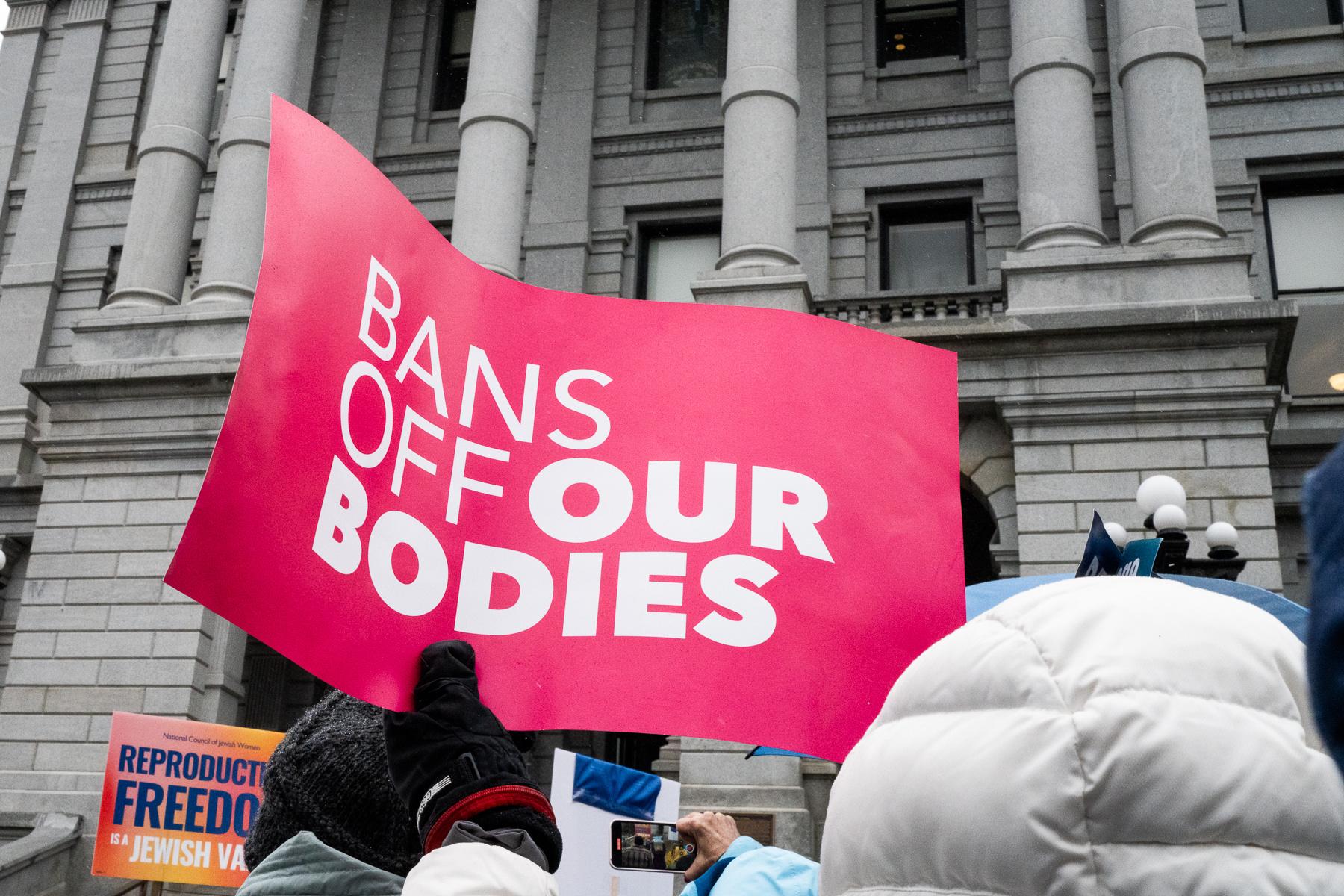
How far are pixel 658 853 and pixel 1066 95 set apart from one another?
1484 cm

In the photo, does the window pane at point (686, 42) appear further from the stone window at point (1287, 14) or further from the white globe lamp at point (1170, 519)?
the white globe lamp at point (1170, 519)

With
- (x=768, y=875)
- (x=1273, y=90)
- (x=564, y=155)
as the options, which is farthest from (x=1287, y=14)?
(x=768, y=875)

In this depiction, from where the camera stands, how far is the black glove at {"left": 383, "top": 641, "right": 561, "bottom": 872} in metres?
2.02

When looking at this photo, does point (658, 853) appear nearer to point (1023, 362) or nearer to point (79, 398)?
point (1023, 362)

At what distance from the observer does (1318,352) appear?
17547 millimetres

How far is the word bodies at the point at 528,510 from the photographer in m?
3.00

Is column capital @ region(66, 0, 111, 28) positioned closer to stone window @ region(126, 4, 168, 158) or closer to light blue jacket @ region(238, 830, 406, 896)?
stone window @ region(126, 4, 168, 158)

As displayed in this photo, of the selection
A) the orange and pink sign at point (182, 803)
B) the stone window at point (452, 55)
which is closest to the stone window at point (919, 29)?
the stone window at point (452, 55)

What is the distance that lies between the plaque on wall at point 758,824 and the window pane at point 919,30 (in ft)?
43.4

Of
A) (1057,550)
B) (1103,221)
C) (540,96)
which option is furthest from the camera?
(540,96)

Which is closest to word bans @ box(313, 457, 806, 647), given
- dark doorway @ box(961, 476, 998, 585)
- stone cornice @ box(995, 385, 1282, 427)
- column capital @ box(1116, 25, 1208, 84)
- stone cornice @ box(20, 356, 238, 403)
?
stone cornice @ box(995, 385, 1282, 427)

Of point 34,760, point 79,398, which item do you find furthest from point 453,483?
point 79,398

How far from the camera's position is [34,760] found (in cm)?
1598

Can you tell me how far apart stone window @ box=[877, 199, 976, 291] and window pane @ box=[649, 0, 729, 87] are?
430cm
